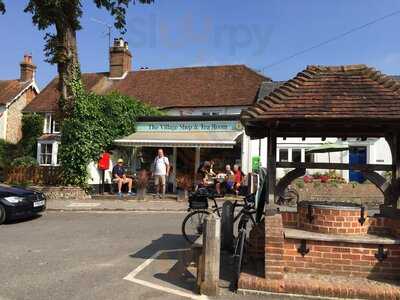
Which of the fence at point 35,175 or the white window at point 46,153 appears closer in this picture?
the fence at point 35,175

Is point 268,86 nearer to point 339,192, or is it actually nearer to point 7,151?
point 339,192

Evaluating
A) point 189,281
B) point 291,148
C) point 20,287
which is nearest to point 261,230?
point 189,281

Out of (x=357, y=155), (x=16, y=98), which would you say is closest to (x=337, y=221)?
(x=357, y=155)

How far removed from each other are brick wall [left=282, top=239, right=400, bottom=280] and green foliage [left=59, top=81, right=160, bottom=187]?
13.9 m

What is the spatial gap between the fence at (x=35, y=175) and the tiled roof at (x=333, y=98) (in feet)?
47.1

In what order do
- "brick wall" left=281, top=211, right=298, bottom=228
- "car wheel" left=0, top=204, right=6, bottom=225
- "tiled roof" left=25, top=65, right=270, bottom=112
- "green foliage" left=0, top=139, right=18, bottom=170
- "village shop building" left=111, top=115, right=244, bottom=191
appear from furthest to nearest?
"green foliage" left=0, top=139, right=18, bottom=170, "tiled roof" left=25, top=65, right=270, bottom=112, "village shop building" left=111, top=115, right=244, bottom=191, "car wheel" left=0, top=204, right=6, bottom=225, "brick wall" left=281, top=211, right=298, bottom=228

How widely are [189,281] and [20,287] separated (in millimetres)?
2316

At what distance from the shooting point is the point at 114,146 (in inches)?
830

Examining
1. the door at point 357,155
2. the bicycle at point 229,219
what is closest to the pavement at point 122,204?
the bicycle at point 229,219

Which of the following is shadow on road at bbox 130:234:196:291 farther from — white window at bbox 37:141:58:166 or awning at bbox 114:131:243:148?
white window at bbox 37:141:58:166

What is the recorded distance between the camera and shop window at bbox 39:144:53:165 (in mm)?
32688

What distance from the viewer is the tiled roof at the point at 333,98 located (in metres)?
6.28

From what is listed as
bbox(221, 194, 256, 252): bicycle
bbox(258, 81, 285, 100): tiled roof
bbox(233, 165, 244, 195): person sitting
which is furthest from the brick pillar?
bbox(258, 81, 285, 100): tiled roof

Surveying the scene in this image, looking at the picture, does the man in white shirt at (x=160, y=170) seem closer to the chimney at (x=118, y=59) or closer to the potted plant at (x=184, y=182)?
→ the potted plant at (x=184, y=182)
